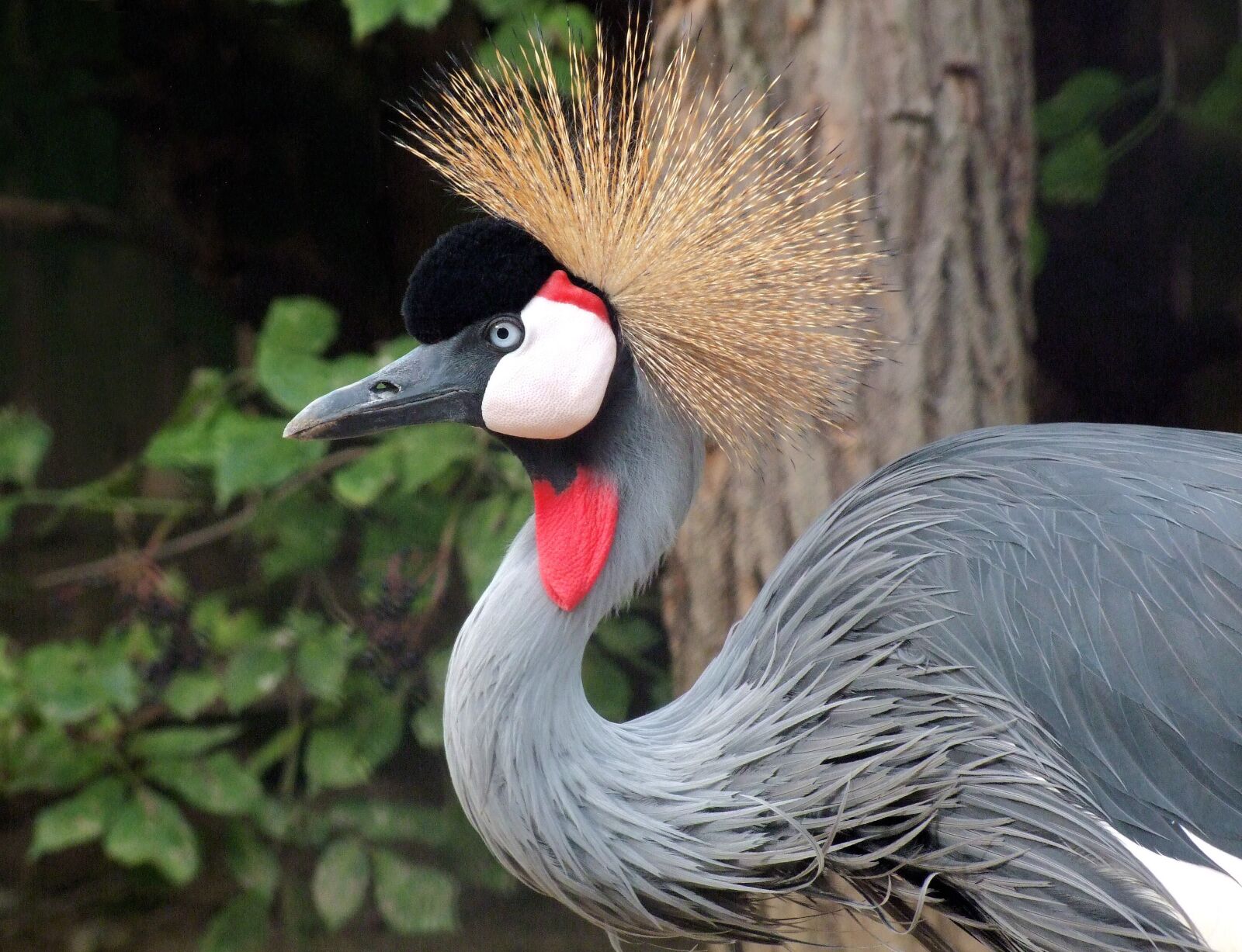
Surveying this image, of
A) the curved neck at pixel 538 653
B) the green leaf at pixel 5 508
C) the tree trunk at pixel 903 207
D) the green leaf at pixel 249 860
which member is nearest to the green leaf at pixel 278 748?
the green leaf at pixel 249 860

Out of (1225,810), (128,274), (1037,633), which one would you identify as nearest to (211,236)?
(128,274)

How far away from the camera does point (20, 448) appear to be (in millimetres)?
1820

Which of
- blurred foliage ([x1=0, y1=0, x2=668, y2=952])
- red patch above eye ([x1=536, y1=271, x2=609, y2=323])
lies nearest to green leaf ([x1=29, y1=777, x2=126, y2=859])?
blurred foliage ([x1=0, y1=0, x2=668, y2=952])

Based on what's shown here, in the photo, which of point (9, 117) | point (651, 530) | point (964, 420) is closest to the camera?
point (651, 530)

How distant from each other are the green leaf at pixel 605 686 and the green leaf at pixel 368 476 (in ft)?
1.08

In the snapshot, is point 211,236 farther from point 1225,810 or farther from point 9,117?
point 1225,810

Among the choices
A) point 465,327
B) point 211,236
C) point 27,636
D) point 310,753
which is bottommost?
point 310,753

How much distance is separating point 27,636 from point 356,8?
1.14 meters


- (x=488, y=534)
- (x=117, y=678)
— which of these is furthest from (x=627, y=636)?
(x=117, y=678)

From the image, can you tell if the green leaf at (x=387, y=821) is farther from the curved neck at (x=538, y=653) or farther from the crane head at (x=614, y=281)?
the crane head at (x=614, y=281)

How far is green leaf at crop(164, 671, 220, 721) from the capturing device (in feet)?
5.66

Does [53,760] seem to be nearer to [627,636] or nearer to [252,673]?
[252,673]

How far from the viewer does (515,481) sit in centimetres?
167

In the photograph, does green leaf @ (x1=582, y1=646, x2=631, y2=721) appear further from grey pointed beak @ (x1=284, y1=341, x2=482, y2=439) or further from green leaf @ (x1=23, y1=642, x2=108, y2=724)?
grey pointed beak @ (x1=284, y1=341, x2=482, y2=439)
